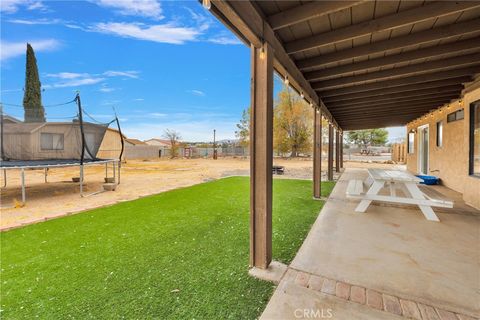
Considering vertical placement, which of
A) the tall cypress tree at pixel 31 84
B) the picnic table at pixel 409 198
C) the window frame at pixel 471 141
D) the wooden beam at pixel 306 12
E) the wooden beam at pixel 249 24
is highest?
the tall cypress tree at pixel 31 84

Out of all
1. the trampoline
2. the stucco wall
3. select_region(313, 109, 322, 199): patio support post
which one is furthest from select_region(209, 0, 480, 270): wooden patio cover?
the trampoline

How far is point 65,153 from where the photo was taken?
8062 millimetres

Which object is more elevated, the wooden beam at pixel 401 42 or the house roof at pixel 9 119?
the wooden beam at pixel 401 42

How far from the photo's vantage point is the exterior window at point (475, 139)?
4191 millimetres

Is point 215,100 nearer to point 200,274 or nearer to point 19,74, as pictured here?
point 19,74

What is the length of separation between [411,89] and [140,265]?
19.3 feet

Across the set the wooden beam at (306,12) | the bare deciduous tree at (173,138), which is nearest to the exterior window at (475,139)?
the wooden beam at (306,12)

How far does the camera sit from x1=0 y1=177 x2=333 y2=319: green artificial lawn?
1.65m

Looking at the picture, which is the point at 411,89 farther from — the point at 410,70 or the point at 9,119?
the point at 9,119

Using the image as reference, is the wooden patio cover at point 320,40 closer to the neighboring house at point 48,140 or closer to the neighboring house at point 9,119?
the neighboring house at point 48,140

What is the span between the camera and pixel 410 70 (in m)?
3.66

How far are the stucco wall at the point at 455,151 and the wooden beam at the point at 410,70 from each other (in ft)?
3.67

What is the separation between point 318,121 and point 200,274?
189 inches

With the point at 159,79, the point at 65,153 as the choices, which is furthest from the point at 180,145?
the point at 65,153
